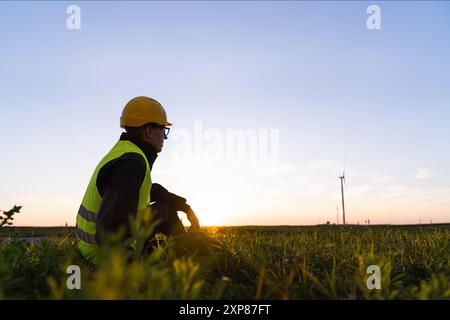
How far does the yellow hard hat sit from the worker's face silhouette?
105 millimetres

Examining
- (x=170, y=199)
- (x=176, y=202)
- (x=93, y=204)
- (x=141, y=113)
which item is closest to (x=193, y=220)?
(x=176, y=202)

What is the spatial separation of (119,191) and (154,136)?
180cm

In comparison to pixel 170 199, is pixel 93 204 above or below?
below

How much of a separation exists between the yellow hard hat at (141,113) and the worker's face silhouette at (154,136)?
105 mm

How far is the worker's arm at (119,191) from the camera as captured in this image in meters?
4.06

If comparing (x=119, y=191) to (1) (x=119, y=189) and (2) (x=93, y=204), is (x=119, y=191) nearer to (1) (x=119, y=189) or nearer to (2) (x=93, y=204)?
(1) (x=119, y=189)

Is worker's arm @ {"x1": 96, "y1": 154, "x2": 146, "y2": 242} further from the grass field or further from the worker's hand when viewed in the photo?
the worker's hand

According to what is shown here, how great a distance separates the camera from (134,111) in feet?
19.2

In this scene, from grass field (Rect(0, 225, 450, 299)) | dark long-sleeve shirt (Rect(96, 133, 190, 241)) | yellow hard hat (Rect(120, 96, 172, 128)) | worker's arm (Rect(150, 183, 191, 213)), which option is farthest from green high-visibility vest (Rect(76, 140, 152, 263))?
worker's arm (Rect(150, 183, 191, 213))

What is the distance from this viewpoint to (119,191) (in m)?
4.23

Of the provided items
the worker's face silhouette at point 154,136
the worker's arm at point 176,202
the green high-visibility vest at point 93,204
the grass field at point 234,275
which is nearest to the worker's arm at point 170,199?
the worker's arm at point 176,202

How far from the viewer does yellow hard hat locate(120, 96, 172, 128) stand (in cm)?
581

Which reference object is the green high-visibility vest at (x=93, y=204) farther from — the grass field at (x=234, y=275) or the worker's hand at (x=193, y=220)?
the worker's hand at (x=193, y=220)
